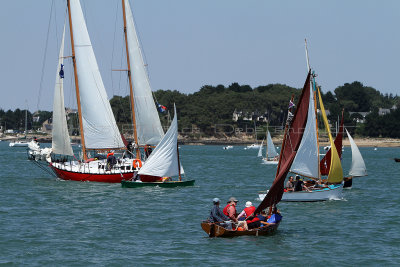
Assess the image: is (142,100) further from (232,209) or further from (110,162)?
(232,209)

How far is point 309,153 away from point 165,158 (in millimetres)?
11312

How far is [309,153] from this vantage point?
46.4 metres

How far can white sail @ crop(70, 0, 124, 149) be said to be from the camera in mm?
60062

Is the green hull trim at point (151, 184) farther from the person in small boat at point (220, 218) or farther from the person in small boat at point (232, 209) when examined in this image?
the person in small boat at point (232, 209)

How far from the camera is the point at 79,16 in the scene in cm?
5981

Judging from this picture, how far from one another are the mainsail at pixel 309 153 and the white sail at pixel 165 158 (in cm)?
1014

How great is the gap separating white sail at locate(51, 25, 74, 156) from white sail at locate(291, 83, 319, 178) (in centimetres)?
2134

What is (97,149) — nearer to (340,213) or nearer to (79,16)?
(79,16)

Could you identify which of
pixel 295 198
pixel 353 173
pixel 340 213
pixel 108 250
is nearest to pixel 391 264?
pixel 108 250

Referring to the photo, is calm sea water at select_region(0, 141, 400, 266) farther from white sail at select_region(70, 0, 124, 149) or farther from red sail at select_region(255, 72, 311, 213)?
white sail at select_region(70, 0, 124, 149)

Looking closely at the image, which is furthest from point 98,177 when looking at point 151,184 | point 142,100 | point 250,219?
point 250,219

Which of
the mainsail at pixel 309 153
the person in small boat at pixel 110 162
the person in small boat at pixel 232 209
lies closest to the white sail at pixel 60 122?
the person in small boat at pixel 110 162

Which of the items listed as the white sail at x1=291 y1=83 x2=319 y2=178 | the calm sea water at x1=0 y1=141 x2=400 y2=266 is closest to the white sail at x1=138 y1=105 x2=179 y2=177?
the calm sea water at x1=0 y1=141 x2=400 y2=266

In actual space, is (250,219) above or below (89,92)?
below
